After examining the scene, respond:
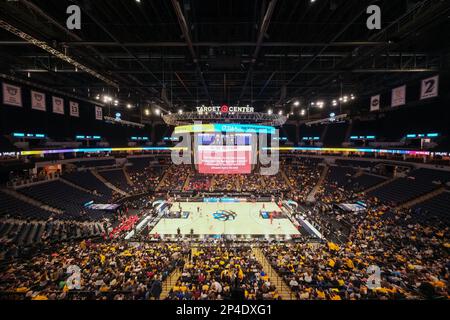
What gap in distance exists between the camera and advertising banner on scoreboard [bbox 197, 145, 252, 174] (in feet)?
75.2

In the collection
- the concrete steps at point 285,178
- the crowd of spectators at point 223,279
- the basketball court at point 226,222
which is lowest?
the basketball court at point 226,222

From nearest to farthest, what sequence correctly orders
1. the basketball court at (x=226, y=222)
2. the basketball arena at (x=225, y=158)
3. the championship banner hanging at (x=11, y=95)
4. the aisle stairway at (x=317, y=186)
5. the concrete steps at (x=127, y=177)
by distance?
the basketball arena at (x=225, y=158) < the championship banner hanging at (x=11, y=95) < the basketball court at (x=226, y=222) < the aisle stairway at (x=317, y=186) < the concrete steps at (x=127, y=177)

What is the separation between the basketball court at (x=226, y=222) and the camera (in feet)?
66.5

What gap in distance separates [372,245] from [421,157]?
681 inches

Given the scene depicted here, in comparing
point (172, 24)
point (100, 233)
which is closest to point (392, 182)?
point (172, 24)

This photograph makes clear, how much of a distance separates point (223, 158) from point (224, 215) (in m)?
6.88

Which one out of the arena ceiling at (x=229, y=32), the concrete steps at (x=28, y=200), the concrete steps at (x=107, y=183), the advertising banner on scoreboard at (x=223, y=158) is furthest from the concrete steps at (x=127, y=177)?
the arena ceiling at (x=229, y=32)

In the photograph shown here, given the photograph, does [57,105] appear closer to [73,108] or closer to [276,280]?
[73,108]

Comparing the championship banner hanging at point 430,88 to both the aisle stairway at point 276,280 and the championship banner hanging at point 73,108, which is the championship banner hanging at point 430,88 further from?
the championship banner hanging at point 73,108

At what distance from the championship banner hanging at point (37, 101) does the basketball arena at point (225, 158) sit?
0.18 meters

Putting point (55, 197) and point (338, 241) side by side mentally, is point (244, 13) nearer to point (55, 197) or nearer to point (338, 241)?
point (338, 241)

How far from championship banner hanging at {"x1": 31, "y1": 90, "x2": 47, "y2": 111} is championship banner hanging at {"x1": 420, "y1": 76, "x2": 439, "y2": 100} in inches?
1256

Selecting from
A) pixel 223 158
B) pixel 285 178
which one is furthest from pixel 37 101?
pixel 285 178

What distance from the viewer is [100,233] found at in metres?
18.7
